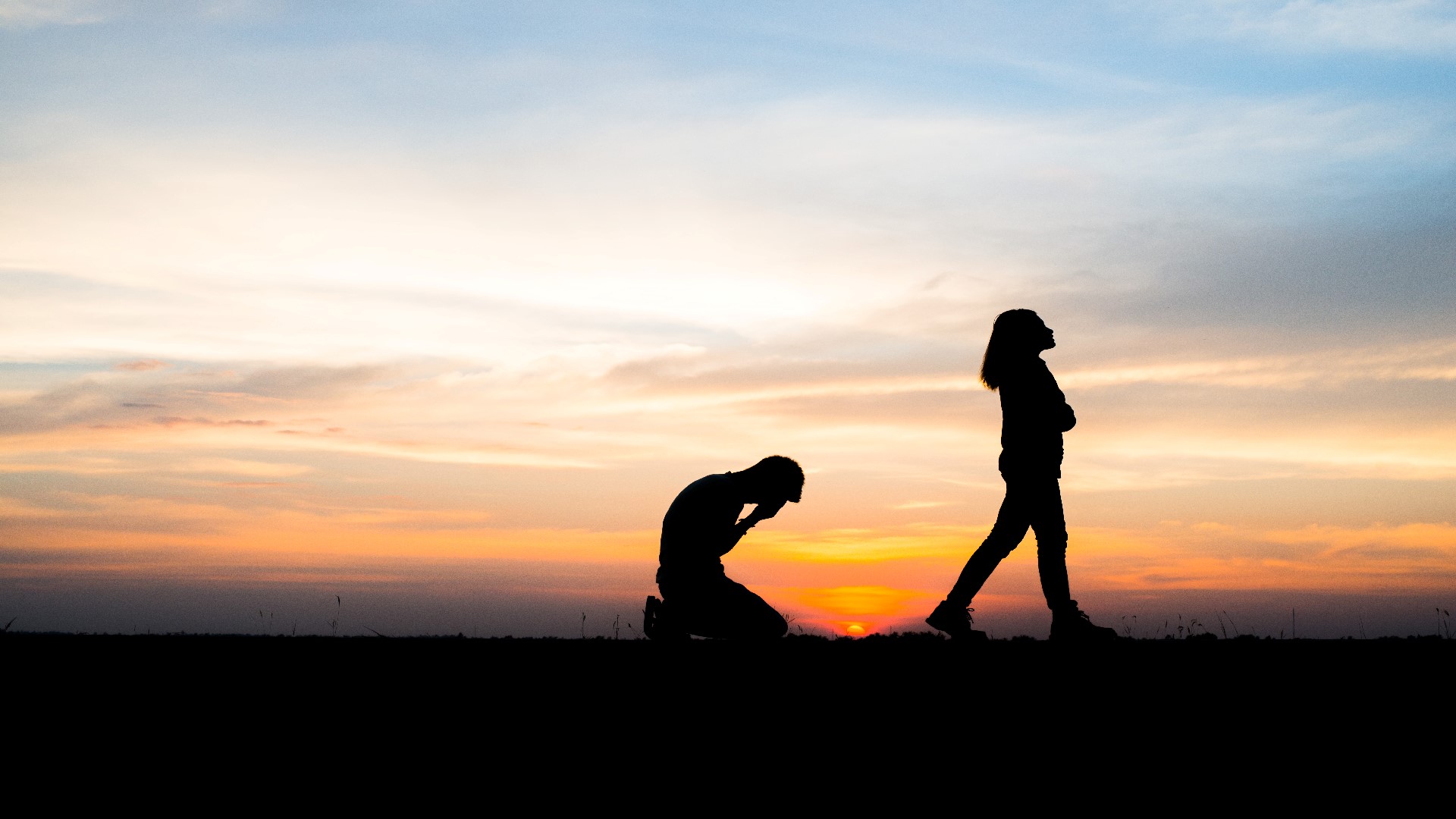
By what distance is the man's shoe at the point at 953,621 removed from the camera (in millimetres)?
9258

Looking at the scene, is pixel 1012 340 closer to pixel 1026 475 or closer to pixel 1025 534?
pixel 1026 475

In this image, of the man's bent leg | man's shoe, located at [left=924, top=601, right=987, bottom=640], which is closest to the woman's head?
man's shoe, located at [left=924, top=601, right=987, bottom=640]

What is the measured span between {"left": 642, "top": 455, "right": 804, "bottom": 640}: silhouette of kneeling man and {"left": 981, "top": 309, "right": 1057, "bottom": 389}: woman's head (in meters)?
2.00

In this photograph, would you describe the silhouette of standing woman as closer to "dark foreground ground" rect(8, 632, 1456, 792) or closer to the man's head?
"dark foreground ground" rect(8, 632, 1456, 792)

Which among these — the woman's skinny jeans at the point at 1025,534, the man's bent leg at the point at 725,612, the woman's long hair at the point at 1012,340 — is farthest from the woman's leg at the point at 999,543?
the man's bent leg at the point at 725,612

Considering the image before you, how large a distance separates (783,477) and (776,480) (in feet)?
0.18

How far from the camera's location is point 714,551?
347 inches

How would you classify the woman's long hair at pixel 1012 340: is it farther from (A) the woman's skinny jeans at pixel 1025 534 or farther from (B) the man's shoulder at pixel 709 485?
(B) the man's shoulder at pixel 709 485

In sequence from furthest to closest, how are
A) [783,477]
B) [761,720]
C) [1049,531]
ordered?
[1049,531]
[783,477]
[761,720]

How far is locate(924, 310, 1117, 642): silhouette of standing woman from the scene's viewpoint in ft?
30.5

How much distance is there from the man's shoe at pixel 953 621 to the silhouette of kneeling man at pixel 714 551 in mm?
1198

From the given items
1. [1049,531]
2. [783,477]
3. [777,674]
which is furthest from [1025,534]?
[777,674]

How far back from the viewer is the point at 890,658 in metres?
8.06

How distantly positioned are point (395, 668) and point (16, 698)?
218 centimetres
